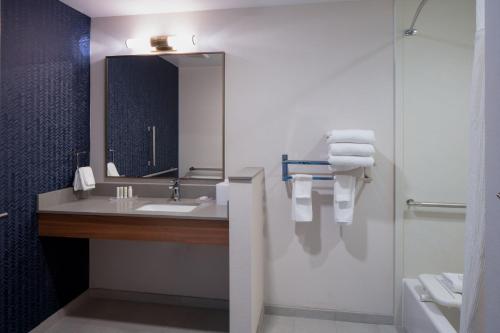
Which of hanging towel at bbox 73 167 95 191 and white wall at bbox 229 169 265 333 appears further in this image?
hanging towel at bbox 73 167 95 191

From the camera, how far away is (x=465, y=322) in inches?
45.5

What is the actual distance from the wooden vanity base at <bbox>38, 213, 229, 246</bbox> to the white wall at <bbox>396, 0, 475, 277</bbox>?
134cm

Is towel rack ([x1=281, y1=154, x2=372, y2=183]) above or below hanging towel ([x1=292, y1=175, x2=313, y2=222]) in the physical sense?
above

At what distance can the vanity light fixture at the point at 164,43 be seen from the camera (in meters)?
2.53

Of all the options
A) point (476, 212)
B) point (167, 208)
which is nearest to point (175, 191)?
point (167, 208)

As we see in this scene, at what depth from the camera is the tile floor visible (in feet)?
7.55

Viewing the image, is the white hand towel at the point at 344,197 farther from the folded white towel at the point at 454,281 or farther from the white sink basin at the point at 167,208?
the white sink basin at the point at 167,208

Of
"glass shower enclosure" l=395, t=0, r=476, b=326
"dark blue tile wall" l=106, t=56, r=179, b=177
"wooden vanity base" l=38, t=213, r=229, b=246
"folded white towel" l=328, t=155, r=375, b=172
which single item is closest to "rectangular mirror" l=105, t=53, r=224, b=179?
"dark blue tile wall" l=106, t=56, r=179, b=177

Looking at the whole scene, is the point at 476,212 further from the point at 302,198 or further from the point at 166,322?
the point at 166,322

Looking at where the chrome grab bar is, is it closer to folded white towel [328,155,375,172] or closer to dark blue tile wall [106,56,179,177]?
folded white towel [328,155,375,172]

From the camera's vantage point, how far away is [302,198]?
2.29m

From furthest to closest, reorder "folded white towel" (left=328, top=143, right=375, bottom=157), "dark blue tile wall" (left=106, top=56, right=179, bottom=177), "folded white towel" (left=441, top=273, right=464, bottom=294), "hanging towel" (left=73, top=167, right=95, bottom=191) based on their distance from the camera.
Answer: "dark blue tile wall" (left=106, top=56, right=179, bottom=177) < "hanging towel" (left=73, top=167, right=95, bottom=191) < "folded white towel" (left=328, top=143, right=375, bottom=157) < "folded white towel" (left=441, top=273, right=464, bottom=294)

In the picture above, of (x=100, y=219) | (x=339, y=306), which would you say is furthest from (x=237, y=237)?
(x=339, y=306)

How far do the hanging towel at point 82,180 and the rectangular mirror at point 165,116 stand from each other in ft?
0.61
